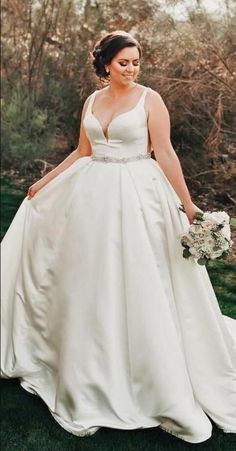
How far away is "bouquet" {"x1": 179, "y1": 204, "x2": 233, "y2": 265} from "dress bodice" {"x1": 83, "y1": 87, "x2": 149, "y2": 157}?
1.00ft

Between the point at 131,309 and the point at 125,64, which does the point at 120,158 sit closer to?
the point at 125,64

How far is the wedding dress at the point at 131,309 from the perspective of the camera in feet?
5.97

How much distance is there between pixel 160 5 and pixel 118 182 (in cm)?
81

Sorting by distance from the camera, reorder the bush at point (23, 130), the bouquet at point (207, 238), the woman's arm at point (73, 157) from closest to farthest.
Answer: the bouquet at point (207, 238), the woman's arm at point (73, 157), the bush at point (23, 130)

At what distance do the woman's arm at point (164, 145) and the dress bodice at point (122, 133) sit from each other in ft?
0.08

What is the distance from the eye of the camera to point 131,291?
72.1 inches

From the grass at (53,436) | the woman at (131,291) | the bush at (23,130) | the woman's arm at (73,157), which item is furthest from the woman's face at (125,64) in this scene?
the grass at (53,436)

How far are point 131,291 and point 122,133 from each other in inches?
19.9

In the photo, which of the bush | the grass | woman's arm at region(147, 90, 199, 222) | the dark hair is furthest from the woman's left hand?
the bush

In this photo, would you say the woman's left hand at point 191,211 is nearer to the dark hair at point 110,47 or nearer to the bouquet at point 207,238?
the bouquet at point 207,238

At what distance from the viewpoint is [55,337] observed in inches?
80.0

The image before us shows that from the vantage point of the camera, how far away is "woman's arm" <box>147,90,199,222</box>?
181 cm

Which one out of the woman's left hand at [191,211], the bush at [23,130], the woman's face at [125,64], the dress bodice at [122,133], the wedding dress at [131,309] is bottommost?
the wedding dress at [131,309]

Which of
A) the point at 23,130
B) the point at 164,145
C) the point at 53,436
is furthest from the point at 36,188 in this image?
the point at 53,436
